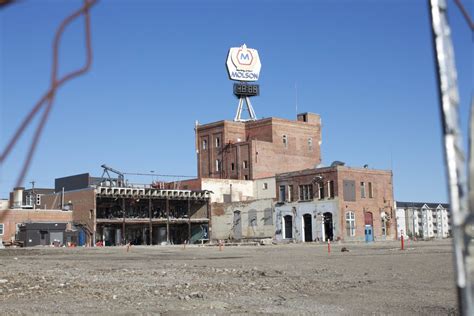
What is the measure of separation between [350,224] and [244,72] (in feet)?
112

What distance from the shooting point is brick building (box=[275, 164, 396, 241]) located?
66.4 m

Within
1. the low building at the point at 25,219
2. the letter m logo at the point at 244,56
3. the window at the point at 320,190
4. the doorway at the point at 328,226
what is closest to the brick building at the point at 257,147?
the letter m logo at the point at 244,56

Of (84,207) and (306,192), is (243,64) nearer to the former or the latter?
(306,192)

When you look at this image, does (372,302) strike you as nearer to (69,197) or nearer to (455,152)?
(455,152)

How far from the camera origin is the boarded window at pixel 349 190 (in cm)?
6706

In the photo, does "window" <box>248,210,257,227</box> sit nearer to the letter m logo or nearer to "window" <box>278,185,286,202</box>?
"window" <box>278,185,286,202</box>

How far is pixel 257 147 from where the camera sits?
8381 cm

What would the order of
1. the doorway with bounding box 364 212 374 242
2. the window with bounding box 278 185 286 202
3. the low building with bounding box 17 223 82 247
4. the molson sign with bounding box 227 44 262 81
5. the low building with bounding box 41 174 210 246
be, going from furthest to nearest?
the molson sign with bounding box 227 44 262 81, the window with bounding box 278 185 286 202, the low building with bounding box 41 174 210 246, the doorway with bounding box 364 212 374 242, the low building with bounding box 17 223 82 247

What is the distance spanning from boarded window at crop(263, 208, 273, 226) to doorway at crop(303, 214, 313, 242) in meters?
4.70

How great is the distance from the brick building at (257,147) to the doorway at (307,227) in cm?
1538

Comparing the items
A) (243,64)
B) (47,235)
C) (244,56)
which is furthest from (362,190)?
(47,235)

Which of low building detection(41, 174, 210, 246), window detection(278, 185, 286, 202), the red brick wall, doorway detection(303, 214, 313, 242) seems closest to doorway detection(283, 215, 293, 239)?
doorway detection(303, 214, 313, 242)

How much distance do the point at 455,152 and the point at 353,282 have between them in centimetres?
1345

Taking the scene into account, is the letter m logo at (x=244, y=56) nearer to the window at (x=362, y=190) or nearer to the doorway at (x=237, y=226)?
the doorway at (x=237, y=226)
